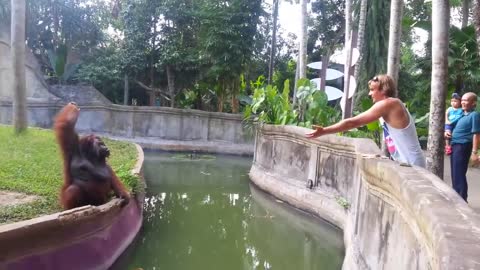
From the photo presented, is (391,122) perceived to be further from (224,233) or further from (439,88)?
(224,233)

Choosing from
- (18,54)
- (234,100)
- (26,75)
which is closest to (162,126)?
(234,100)

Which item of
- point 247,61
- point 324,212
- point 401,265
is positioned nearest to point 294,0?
point 247,61

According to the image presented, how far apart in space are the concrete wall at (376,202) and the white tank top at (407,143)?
209mm

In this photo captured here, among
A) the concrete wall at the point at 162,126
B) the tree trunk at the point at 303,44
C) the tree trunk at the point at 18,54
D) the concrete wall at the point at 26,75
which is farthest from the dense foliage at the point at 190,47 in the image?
the tree trunk at the point at 18,54

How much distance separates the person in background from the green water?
1.81 metres

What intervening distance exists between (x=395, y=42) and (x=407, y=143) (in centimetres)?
346

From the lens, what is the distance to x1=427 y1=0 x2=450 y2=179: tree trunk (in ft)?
17.0

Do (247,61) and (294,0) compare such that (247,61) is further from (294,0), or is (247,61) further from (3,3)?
(3,3)

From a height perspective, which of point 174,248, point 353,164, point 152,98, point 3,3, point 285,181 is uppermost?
point 3,3

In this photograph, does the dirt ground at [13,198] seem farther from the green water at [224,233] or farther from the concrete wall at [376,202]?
the concrete wall at [376,202]

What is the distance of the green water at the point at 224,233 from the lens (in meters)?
5.86

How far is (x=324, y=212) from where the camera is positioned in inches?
301

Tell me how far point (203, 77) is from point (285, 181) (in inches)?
395

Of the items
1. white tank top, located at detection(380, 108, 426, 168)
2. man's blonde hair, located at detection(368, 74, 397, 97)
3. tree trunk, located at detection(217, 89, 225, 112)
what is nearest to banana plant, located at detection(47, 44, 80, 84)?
tree trunk, located at detection(217, 89, 225, 112)
